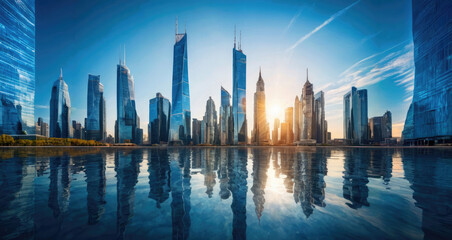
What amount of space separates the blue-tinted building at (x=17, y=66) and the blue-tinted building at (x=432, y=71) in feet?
1013

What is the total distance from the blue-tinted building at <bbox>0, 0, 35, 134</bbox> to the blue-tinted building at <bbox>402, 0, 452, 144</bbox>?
12154 inches

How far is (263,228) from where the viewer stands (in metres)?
7.05

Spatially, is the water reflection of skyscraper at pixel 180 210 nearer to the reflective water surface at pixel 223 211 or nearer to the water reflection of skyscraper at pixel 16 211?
the reflective water surface at pixel 223 211

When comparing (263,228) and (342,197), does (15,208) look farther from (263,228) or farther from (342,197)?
(342,197)

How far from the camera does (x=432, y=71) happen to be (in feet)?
370

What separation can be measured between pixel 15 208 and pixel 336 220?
15992mm

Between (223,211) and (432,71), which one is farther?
(432,71)

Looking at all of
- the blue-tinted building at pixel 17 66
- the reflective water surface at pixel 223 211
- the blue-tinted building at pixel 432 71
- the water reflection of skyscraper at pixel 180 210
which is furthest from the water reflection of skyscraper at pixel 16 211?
the blue-tinted building at pixel 17 66

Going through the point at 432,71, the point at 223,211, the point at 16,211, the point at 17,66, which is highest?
the point at 17,66

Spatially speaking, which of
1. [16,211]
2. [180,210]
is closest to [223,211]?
[180,210]

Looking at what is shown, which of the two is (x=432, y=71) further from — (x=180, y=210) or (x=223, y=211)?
(x=180, y=210)

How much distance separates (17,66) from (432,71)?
31498 cm

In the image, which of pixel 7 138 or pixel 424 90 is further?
pixel 424 90

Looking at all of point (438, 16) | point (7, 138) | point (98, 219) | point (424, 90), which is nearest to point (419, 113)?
point (424, 90)
